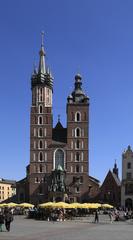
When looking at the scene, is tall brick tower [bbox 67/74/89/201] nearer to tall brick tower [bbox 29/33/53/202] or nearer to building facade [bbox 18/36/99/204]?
building facade [bbox 18/36/99/204]

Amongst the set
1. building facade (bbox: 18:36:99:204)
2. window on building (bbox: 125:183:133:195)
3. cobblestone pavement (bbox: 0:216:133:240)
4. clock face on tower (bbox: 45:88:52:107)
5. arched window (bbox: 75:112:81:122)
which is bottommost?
cobblestone pavement (bbox: 0:216:133:240)

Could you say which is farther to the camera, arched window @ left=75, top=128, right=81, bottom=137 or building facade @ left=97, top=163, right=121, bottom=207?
arched window @ left=75, top=128, right=81, bottom=137

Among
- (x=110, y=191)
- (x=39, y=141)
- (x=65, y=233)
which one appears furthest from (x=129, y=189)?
(x=65, y=233)

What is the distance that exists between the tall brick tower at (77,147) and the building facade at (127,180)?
7.56 metres

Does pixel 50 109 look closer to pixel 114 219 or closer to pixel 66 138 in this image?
pixel 66 138

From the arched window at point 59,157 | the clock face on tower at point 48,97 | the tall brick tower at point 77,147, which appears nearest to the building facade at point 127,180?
the tall brick tower at point 77,147

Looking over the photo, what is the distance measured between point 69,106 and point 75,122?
3.74m

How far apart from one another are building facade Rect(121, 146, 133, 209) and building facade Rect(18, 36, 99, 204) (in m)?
6.20

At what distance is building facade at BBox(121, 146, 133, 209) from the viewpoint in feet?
365

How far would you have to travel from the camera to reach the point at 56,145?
115 meters

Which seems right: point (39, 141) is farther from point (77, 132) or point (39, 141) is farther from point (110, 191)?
point (110, 191)

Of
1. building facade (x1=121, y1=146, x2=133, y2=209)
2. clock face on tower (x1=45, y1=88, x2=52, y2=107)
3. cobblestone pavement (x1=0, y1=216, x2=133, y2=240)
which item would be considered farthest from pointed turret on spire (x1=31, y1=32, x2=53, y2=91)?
cobblestone pavement (x1=0, y1=216, x2=133, y2=240)

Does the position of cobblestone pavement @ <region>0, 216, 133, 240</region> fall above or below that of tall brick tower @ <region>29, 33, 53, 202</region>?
below

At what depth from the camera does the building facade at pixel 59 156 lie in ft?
372
